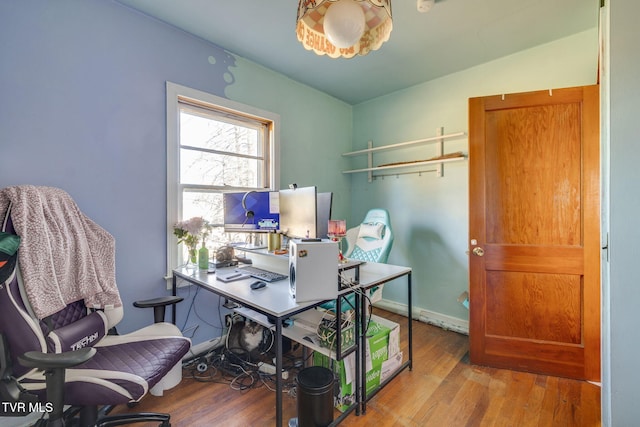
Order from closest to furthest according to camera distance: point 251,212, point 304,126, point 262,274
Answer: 1. point 262,274
2. point 251,212
3. point 304,126

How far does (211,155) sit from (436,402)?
2.55m

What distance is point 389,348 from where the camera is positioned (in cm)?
198

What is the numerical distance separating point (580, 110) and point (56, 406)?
3.34 metres

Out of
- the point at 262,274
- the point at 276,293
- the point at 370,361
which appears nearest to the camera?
the point at 276,293

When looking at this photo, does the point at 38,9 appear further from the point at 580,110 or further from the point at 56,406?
the point at 580,110

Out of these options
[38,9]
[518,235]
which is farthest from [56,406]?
[518,235]

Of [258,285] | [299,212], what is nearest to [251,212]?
[299,212]

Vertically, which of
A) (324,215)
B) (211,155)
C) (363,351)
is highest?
(211,155)

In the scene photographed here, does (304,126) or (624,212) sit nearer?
(624,212)

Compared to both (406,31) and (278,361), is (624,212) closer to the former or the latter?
(278,361)

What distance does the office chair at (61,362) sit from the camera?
107 centimetres

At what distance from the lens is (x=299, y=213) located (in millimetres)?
1910

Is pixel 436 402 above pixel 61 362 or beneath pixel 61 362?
beneath

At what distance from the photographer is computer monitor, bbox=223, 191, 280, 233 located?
211cm
